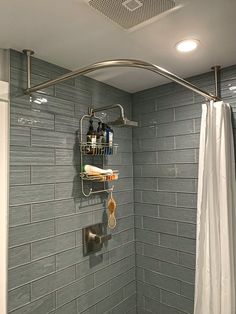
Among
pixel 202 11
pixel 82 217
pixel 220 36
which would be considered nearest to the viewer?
pixel 202 11

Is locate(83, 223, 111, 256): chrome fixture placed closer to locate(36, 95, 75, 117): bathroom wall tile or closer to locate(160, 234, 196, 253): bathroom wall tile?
locate(160, 234, 196, 253): bathroom wall tile

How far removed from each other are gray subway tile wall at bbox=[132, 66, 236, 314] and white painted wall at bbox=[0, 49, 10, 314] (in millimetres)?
1096

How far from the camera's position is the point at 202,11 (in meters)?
1.03

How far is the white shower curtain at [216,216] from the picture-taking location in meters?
1.41

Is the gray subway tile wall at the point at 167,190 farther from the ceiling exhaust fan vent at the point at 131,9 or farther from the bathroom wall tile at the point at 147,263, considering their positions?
the ceiling exhaust fan vent at the point at 131,9

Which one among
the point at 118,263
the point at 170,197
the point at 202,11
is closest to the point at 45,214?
the point at 118,263

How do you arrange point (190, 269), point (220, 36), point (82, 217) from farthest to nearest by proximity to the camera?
1. point (190, 269)
2. point (82, 217)
3. point (220, 36)

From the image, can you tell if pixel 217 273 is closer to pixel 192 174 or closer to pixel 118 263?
pixel 192 174

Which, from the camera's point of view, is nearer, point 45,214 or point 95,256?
point 45,214

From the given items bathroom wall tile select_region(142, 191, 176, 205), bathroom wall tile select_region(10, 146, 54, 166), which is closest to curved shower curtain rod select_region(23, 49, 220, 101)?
bathroom wall tile select_region(10, 146, 54, 166)

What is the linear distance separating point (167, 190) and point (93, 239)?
0.66 meters

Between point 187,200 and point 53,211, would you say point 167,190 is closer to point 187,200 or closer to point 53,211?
point 187,200

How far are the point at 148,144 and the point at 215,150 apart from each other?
64 cm

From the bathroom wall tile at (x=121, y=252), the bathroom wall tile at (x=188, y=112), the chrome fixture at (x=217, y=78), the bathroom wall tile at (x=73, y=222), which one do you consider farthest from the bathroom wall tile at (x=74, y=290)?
the chrome fixture at (x=217, y=78)
